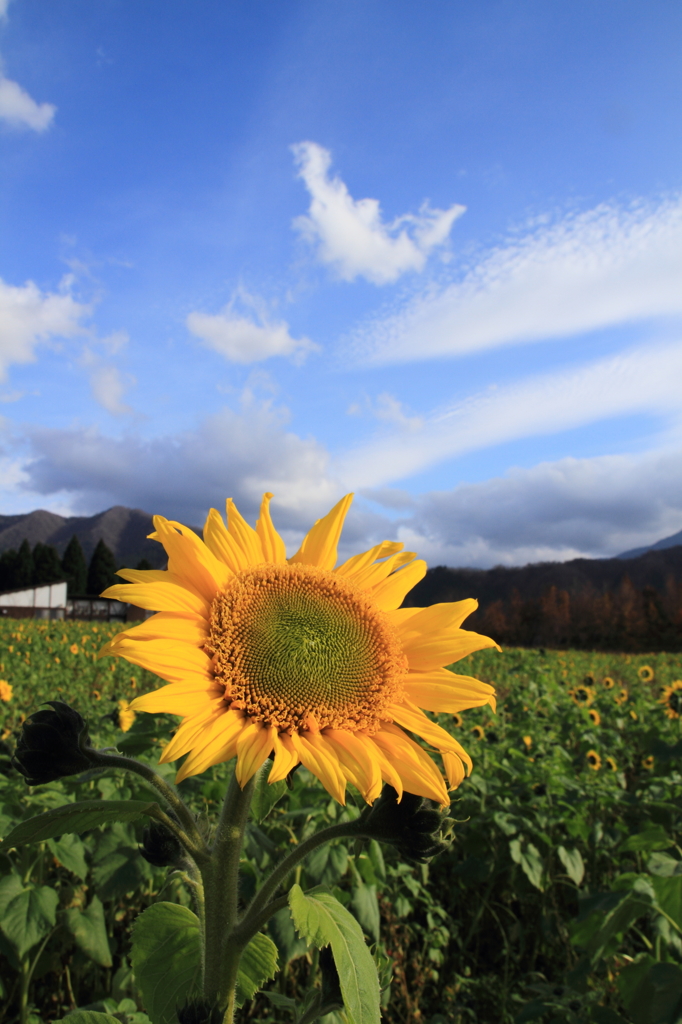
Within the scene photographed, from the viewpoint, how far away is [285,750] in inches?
47.6

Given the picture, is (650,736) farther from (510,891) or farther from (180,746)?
(180,746)

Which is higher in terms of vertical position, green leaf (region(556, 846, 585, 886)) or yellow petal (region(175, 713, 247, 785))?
yellow petal (region(175, 713, 247, 785))

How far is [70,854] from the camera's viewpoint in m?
2.87

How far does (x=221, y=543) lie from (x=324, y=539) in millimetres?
290

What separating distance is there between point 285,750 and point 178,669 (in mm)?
279

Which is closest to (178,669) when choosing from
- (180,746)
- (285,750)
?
(180,746)

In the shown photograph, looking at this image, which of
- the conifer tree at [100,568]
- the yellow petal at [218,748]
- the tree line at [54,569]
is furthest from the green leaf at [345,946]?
the conifer tree at [100,568]

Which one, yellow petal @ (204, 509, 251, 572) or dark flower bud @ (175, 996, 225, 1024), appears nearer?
dark flower bud @ (175, 996, 225, 1024)

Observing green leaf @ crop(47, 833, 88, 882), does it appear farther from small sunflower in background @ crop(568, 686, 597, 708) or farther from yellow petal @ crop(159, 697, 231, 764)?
small sunflower in background @ crop(568, 686, 597, 708)

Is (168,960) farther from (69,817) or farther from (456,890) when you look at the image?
(456,890)

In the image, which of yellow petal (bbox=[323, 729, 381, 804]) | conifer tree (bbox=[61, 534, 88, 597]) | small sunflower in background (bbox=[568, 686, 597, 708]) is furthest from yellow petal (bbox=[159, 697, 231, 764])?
conifer tree (bbox=[61, 534, 88, 597])

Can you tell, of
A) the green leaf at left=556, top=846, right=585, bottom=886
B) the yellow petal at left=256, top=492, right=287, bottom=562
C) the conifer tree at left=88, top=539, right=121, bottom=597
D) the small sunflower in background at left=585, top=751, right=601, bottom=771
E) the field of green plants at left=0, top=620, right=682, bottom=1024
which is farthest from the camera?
the conifer tree at left=88, top=539, right=121, bottom=597

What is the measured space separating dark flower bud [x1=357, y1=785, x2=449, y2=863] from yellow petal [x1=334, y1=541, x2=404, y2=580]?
575mm

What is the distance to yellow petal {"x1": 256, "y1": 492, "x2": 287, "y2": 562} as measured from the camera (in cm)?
172
